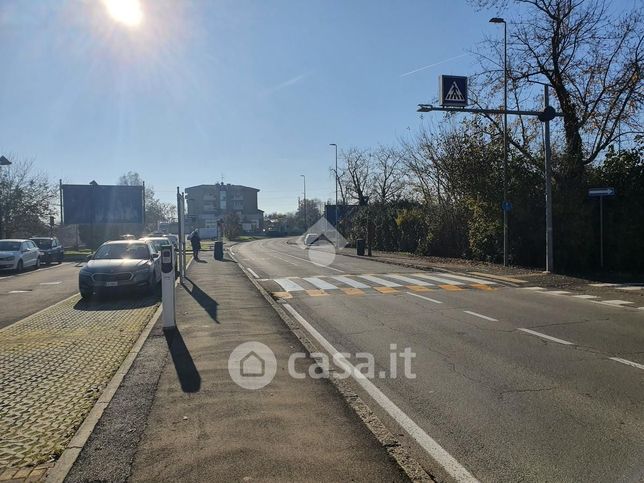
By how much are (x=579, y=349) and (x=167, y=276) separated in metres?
6.66

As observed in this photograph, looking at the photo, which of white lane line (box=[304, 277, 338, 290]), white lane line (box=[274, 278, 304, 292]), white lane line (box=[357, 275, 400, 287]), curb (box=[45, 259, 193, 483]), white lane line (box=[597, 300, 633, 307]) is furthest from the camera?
white lane line (box=[357, 275, 400, 287])

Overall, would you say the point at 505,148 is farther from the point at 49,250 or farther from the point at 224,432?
the point at 49,250

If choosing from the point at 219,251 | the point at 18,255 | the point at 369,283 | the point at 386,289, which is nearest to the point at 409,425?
the point at 386,289

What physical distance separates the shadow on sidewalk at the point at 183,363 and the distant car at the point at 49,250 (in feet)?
87.1

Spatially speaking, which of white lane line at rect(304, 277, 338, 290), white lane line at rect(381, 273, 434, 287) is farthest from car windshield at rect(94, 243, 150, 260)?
white lane line at rect(381, 273, 434, 287)

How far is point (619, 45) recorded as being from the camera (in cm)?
2088

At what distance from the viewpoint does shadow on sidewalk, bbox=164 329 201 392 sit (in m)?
5.90

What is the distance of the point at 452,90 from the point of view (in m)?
16.3

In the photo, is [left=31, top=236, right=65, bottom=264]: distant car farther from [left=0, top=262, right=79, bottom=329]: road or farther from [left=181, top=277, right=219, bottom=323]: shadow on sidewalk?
[left=181, top=277, right=219, bottom=323]: shadow on sidewalk

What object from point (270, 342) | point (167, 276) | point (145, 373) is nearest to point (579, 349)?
point (270, 342)

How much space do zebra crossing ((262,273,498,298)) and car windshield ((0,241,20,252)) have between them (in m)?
14.4

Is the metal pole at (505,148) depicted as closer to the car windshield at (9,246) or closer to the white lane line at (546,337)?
the white lane line at (546,337)

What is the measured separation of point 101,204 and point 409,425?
Answer: 51.3 metres

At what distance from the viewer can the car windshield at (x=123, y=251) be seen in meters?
14.7
